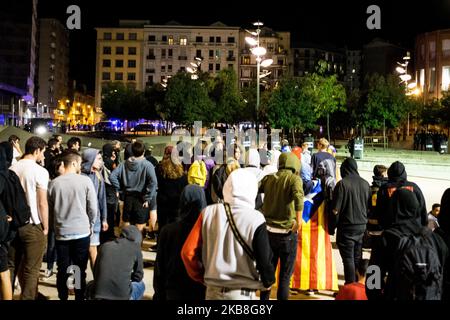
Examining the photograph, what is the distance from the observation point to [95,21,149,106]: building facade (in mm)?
119625

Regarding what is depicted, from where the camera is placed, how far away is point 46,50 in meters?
132

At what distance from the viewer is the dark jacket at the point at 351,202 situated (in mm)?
7297

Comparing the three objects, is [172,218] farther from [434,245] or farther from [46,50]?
[46,50]

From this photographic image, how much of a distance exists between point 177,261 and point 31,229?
97.3 inches

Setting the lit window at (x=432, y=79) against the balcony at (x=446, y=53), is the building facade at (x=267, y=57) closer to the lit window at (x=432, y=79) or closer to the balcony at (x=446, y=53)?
the lit window at (x=432, y=79)

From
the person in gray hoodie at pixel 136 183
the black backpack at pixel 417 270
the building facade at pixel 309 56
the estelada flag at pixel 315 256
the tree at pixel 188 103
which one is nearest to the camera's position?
the black backpack at pixel 417 270

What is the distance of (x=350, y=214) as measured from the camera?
7281 mm

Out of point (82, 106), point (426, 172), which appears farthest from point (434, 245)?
point (82, 106)

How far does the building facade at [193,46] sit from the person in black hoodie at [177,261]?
10756 centimetres

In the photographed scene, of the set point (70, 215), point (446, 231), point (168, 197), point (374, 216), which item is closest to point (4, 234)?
point (70, 215)

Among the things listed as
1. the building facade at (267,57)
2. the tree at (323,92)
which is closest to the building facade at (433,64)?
the tree at (323,92)

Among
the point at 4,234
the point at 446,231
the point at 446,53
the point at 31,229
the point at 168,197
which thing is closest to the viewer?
the point at 446,231

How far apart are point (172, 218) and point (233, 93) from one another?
58933 millimetres

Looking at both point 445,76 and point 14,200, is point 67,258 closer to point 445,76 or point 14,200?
point 14,200
